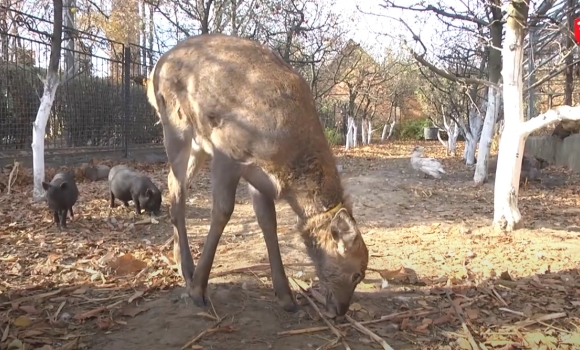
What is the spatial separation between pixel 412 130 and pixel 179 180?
39.2 meters

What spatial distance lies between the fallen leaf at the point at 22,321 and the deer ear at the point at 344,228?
2.15 metres

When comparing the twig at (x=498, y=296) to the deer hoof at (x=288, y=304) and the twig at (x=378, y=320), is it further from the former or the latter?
the deer hoof at (x=288, y=304)

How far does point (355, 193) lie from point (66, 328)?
Answer: 6.11 m

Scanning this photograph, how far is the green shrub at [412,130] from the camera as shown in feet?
136

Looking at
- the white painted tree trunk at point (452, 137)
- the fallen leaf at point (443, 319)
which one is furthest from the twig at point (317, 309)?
the white painted tree trunk at point (452, 137)

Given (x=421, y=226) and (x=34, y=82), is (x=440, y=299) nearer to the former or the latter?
(x=421, y=226)

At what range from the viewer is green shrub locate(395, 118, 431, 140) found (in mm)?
41562

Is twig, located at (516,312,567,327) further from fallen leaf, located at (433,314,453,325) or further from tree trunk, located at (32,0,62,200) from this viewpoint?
tree trunk, located at (32,0,62,200)

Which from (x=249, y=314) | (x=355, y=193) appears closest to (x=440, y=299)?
(x=249, y=314)

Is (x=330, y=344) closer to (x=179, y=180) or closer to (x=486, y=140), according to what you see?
(x=179, y=180)

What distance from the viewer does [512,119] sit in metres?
6.25

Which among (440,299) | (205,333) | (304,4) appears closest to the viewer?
(205,333)

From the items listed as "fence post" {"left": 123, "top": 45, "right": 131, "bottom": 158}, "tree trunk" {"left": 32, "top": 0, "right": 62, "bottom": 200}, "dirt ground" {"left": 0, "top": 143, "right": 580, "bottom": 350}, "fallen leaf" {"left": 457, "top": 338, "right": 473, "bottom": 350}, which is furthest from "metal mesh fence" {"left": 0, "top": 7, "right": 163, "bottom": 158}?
"fallen leaf" {"left": 457, "top": 338, "right": 473, "bottom": 350}

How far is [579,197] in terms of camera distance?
925cm
